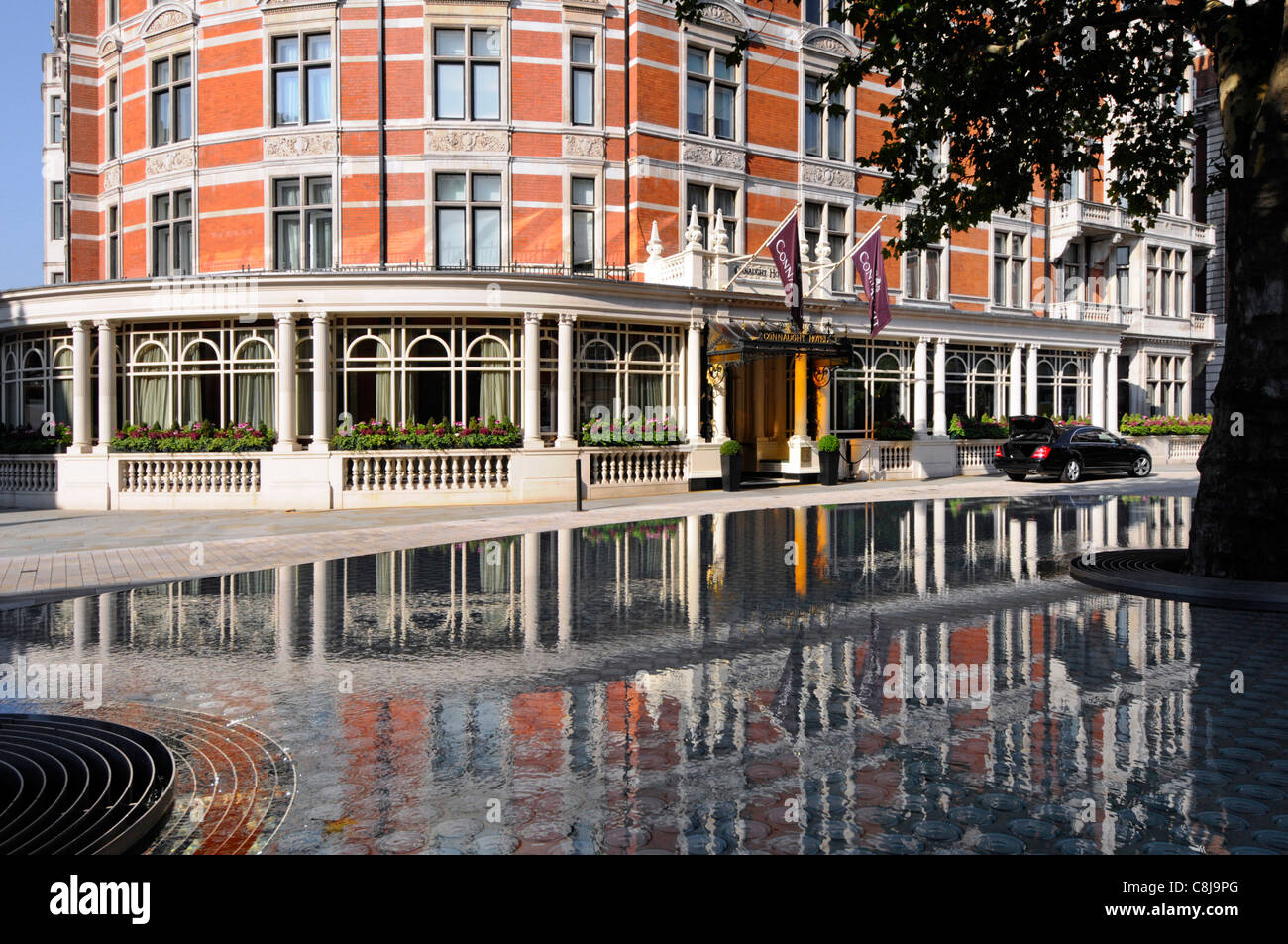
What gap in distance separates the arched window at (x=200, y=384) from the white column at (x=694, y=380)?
10.8 m

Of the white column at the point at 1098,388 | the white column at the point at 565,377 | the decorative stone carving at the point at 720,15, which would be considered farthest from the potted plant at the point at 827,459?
the white column at the point at 1098,388

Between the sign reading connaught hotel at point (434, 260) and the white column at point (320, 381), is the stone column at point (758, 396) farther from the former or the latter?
the white column at point (320, 381)

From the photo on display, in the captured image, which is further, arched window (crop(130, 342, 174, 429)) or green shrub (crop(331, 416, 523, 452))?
arched window (crop(130, 342, 174, 429))

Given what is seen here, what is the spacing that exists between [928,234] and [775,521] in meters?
5.80

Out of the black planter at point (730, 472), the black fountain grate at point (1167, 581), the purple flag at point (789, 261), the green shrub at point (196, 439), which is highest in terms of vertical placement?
the purple flag at point (789, 261)

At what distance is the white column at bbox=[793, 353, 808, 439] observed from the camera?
25359 millimetres

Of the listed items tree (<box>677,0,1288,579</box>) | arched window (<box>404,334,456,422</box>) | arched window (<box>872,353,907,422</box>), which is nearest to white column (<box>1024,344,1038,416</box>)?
arched window (<box>872,353,907,422</box>)

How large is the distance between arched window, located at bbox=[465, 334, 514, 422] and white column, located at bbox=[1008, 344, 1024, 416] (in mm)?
17637

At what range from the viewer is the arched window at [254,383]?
21.3 meters

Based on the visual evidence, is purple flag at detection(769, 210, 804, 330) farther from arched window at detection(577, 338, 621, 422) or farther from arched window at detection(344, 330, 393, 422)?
arched window at detection(344, 330, 393, 422)

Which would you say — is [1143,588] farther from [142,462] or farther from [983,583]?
[142,462]
